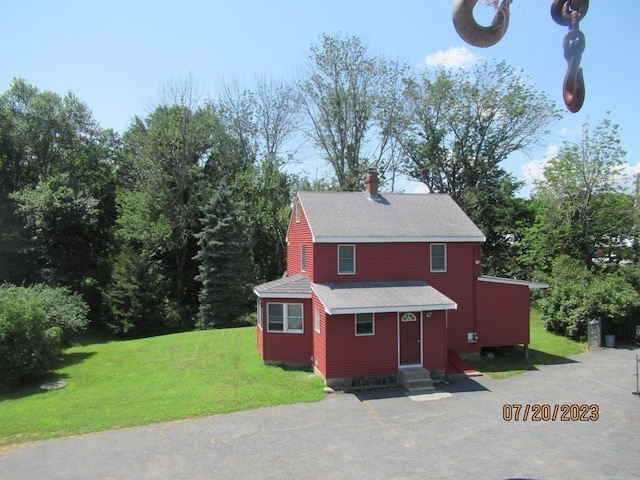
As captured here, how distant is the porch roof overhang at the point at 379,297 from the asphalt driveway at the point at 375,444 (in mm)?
3197

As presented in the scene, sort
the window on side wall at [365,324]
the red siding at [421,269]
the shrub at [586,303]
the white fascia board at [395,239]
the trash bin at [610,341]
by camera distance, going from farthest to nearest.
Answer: the shrub at [586,303] → the trash bin at [610,341] → the red siding at [421,269] → the white fascia board at [395,239] → the window on side wall at [365,324]

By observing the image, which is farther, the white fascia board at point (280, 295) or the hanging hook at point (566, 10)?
the white fascia board at point (280, 295)

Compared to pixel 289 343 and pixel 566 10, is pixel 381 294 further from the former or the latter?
pixel 566 10

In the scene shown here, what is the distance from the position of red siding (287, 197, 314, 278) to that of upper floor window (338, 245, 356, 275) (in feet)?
4.33

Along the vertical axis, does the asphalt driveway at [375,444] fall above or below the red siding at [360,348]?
below

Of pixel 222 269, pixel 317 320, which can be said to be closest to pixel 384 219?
pixel 317 320

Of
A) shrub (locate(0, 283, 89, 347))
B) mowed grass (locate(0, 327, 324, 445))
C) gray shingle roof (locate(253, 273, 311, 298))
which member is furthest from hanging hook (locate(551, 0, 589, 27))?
shrub (locate(0, 283, 89, 347))

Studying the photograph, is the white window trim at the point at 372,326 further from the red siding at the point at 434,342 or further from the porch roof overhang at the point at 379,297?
the red siding at the point at 434,342

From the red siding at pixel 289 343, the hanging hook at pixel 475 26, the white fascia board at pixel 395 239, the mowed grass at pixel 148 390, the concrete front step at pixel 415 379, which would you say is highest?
the hanging hook at pixel 475 26

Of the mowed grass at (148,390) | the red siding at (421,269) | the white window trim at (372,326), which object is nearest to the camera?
the mowed grass at (148,390)

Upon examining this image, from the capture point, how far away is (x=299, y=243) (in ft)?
75.8

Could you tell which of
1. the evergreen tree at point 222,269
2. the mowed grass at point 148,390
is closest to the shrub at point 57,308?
the mowed grass at point 148,390

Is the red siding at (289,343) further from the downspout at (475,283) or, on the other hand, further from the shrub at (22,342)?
the shrub at (22,342)

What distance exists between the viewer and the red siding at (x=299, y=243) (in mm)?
20625
